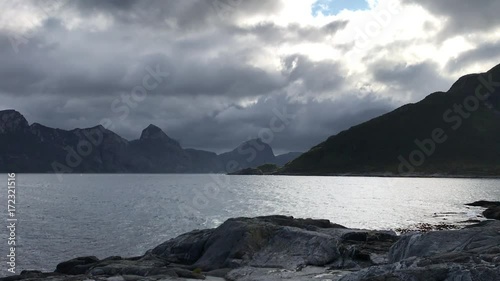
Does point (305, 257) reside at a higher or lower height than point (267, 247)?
lower

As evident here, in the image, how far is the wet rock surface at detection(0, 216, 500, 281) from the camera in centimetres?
1698

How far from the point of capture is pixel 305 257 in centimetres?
3119

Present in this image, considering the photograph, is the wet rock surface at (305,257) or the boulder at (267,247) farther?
the boulder at (267,247)

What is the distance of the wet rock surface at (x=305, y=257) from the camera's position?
17.0 meters

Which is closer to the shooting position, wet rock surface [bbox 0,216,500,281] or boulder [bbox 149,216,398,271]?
wet rock surface [bbox 0,216,500,281]

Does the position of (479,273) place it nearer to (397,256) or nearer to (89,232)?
(397,256)

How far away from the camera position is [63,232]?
228ft

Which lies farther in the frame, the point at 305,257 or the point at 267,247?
the point at 267,247

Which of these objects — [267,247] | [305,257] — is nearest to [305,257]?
[305,257]

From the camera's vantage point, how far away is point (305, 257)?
3119 centimetres

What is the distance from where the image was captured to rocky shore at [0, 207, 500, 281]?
55.6ft

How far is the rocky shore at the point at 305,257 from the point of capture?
1694cm

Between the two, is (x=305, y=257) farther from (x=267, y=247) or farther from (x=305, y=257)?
(x=267, y=247)

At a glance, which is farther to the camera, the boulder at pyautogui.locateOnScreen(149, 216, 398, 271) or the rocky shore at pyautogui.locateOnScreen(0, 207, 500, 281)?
the boulder at pyautogui.locateOnScreen(149, 216, 398, 271)
